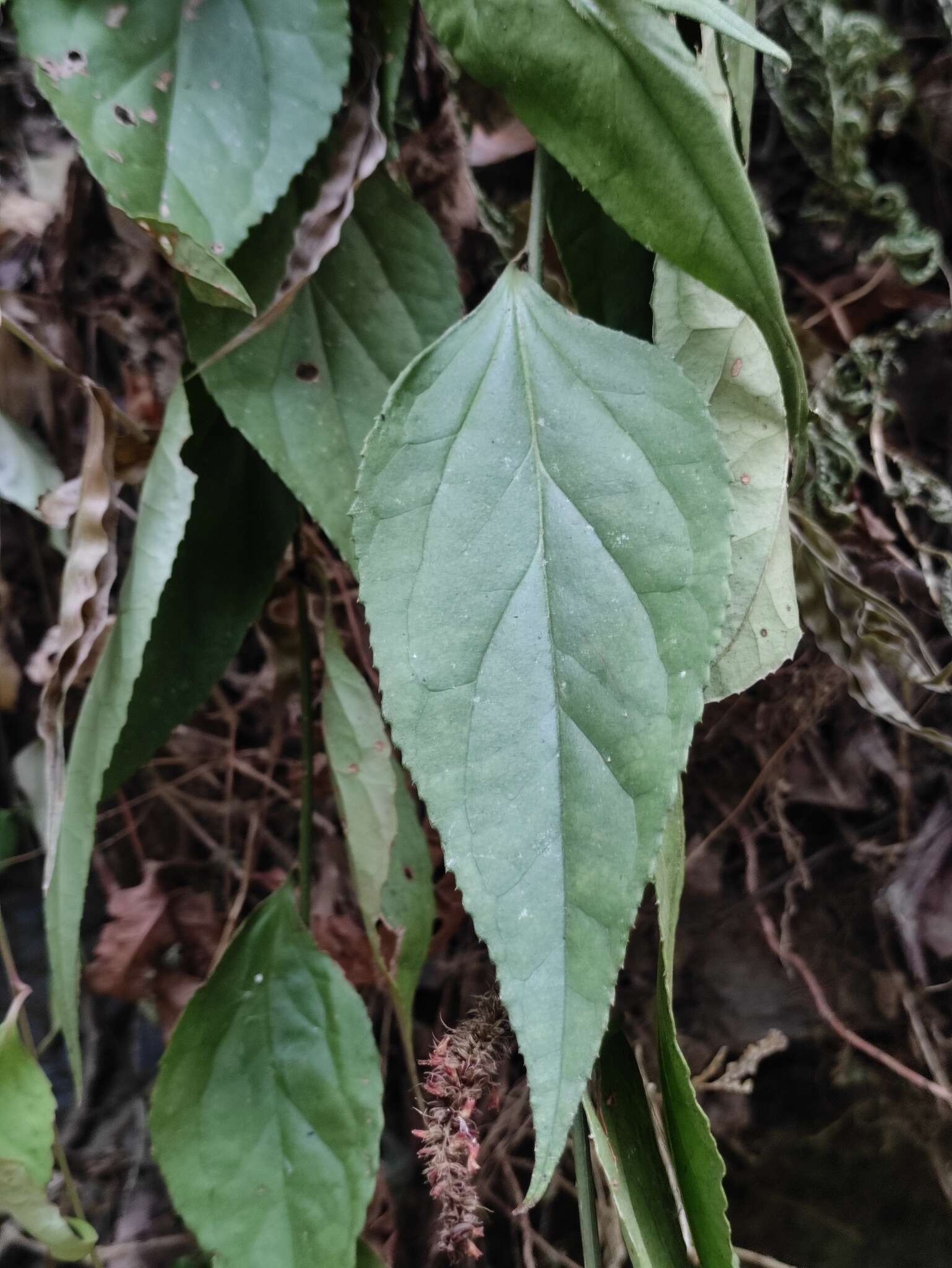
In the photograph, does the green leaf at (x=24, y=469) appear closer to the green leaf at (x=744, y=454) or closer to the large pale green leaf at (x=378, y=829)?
the large pale green leaf at (x=378, y=829)

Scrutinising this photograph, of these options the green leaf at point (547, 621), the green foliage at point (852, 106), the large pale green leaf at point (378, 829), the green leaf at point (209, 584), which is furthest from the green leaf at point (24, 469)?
the green foliage at point (852, 106)

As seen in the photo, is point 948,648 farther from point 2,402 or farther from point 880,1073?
point 2,402

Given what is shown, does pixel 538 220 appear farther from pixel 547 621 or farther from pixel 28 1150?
pixel 28 1150

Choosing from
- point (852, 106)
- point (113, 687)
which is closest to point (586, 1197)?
point (113, 687)

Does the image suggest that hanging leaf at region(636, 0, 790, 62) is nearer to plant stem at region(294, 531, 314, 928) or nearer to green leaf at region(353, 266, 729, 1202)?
green leaf at region(353, 266, 729, 1202)

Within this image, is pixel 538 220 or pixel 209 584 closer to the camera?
pixel 538 220

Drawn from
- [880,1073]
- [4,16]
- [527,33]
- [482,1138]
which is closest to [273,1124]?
[482,1138]

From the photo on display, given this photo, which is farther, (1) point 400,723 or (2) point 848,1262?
(2) point 848,1262
